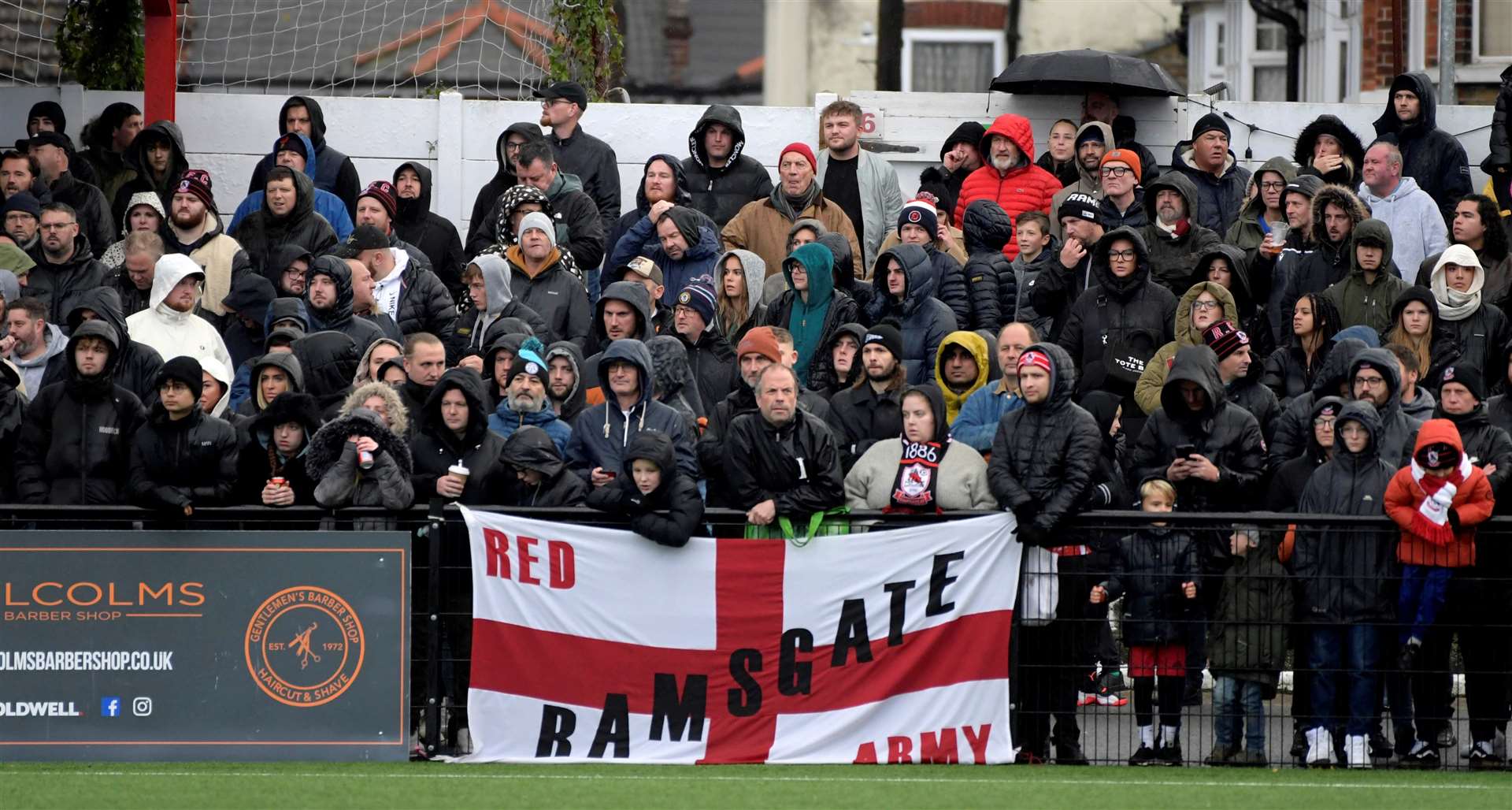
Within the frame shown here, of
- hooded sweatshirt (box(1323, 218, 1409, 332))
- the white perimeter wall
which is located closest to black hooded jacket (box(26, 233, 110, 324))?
the white perimeter wall

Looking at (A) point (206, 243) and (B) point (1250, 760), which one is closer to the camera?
(B) point (1250, 760)

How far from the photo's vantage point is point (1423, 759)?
10.0m

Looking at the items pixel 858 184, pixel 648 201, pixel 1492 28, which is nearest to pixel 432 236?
pixel 648 201

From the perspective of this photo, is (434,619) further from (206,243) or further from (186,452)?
(206,243)

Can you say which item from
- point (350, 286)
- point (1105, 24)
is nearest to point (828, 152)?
point (350, 286)

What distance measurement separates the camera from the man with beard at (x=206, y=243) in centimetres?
1366

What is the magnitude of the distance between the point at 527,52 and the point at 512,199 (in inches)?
205

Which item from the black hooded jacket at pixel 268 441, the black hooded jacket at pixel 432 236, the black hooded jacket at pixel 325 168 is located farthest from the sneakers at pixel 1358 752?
the black hooded jacket at pixel 325 168

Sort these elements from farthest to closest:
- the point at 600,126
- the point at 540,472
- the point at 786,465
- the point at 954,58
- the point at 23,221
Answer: the point at 954,58, the point at 600,126, the point at 23,221, the point at 540,472, the point at 786,465

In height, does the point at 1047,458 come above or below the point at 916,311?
below

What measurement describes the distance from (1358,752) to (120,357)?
A: 699 cm

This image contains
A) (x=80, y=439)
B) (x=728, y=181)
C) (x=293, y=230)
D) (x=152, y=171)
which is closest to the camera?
(x=80, y=439)

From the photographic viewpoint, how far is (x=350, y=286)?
41.6 ft

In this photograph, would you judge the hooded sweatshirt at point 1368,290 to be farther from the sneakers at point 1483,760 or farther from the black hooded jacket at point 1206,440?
the sneakers at point 1483,760
